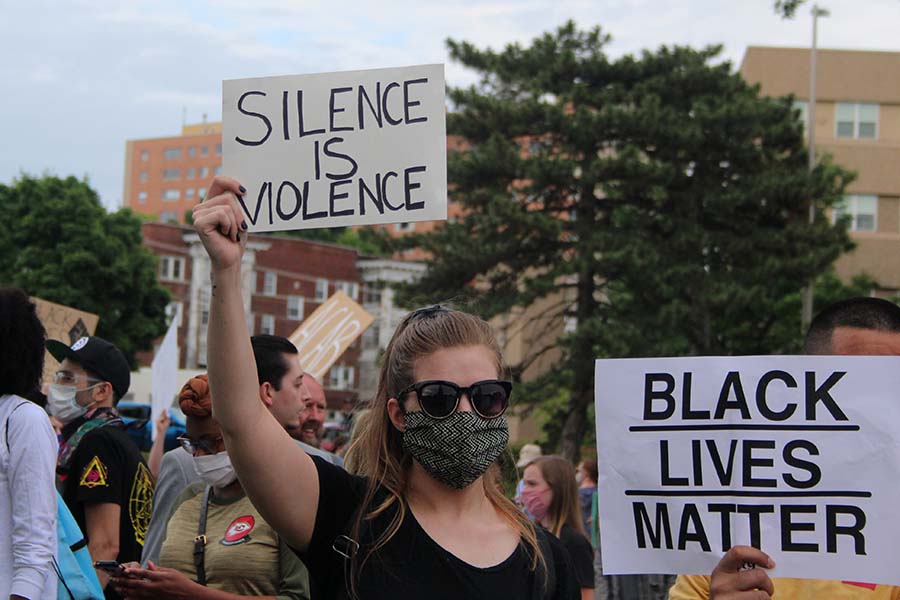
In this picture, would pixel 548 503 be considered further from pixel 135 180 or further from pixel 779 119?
pixel 135 180

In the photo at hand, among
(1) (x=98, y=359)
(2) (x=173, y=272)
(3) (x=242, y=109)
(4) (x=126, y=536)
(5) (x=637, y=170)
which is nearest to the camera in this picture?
(3) (x=242, y=109)

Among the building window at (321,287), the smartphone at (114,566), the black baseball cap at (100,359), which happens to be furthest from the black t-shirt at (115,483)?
the building window at (321,287)

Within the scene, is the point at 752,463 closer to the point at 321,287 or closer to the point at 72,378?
the point at 72,378

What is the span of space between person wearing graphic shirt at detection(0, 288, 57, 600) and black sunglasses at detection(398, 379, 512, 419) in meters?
1.74

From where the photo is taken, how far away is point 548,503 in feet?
24.9

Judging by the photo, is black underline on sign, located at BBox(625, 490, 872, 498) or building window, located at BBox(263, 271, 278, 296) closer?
black underline on sign, located at BBox(625, 490, 872, 498)

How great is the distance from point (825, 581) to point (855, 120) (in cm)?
4821

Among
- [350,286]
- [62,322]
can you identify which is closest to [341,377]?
[350,286]

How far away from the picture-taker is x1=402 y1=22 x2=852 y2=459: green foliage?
31016 mm

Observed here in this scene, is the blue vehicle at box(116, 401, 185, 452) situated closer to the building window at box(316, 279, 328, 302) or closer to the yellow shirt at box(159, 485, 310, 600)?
the yellow shirt at box(159, 485, 310, 600)

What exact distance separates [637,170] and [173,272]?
45261 millimetres

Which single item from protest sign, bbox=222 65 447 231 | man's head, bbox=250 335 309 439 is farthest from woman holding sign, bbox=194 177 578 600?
man's head, bbox=250 335 309 439

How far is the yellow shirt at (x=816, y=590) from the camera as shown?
3363 mm

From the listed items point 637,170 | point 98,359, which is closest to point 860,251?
point 637,170
